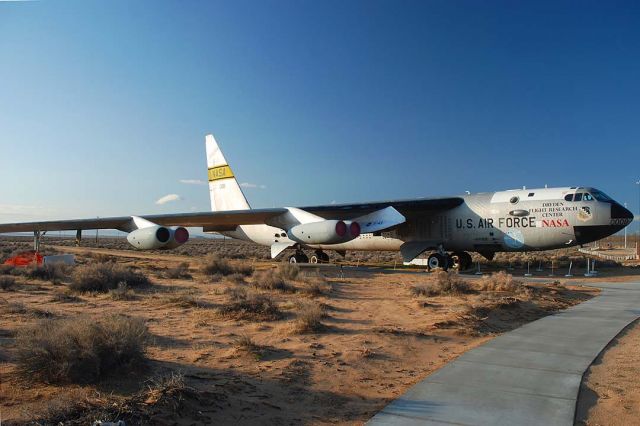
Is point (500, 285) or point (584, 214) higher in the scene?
point (584, 214)

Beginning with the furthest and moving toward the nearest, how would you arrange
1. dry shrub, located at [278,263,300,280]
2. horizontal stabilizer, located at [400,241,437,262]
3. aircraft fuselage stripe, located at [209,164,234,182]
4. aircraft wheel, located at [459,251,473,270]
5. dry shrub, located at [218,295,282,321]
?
aircraft fuselage stripe, located at [209,164,234,182] → aircraft wheel, located at [459,251,473,270] → horizontal stabilizer, located at [400,241,437,262] → dry shrub, located at [278,263,300,280] → dry shrub, located at [218,295,282,321]

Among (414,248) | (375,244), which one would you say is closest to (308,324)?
(414,248)

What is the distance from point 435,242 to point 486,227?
260cm

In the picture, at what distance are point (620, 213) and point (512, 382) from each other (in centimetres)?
1688

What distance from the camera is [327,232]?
19250 millimetres

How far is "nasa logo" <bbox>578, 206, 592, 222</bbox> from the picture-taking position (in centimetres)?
1876

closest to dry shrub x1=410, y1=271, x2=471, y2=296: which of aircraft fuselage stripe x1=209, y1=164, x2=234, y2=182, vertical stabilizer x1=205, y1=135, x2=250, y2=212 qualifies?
vertical stabilizer x1=205, y1=135, x2=250, y2=212

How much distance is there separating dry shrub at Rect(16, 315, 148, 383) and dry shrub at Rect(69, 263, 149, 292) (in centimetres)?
722

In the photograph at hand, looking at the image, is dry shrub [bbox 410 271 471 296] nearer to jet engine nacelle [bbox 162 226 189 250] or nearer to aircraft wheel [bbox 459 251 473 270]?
jet engine nacelle [bbox 162 226 189 250]

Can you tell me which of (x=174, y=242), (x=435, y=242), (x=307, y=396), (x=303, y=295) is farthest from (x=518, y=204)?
(x=307, y=396)

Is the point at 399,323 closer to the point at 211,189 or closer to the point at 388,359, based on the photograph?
the point at 388,359

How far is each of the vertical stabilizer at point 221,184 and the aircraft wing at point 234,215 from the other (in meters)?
6.08

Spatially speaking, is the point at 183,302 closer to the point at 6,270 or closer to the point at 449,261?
the point at 6,270

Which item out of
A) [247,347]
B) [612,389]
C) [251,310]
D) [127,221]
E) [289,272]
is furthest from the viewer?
[127,221]
